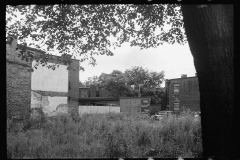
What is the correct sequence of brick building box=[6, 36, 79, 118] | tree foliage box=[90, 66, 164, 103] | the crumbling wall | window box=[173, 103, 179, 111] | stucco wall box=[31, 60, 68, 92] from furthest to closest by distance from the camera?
tree foliage box=[90, 66, 164, 103] < window box=[173, 103, 179, 111] < stucco wall box=[31, 60, 68, 92] < brick building box=[6, 36, 79, 118] < the crumbling wall

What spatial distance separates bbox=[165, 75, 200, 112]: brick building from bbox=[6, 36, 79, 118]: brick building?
826 inches

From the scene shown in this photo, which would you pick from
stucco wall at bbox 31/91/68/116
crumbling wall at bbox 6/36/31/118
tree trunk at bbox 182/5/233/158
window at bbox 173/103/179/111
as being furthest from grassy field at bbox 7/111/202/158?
window at bbox 173/103/179/111

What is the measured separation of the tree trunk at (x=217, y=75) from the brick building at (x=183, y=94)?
123 feet

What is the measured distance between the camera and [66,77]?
88.3 feet

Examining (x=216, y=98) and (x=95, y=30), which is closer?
(x=216, y=98)

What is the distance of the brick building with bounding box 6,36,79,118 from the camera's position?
1718 centimetres

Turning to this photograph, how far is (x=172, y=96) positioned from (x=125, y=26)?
3689 centimetres

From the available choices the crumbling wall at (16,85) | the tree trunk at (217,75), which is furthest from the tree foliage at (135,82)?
the tree trunk at (217,75)

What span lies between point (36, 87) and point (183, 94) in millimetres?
27898

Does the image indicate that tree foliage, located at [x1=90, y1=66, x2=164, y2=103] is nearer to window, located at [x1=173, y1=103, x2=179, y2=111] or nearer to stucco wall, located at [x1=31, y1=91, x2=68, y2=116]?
window, located at [x1=173, y1=103, x2=179, y2=111]

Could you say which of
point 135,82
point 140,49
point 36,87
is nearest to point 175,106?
point 135,82

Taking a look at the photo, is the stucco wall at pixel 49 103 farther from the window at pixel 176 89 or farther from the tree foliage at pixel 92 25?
the window at pixel 176 89
